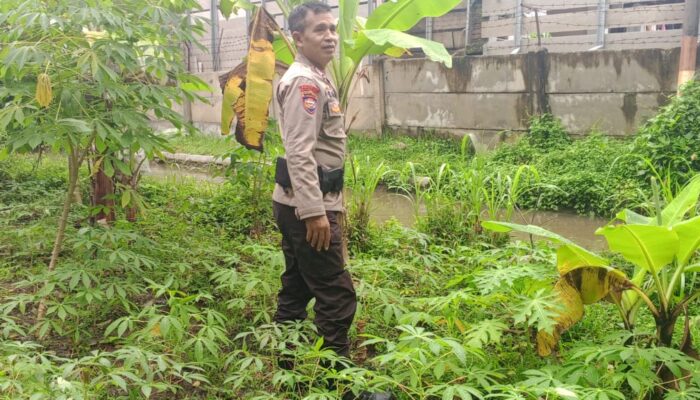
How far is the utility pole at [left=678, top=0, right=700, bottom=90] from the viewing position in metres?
6.07

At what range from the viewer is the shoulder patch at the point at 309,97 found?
245 cm

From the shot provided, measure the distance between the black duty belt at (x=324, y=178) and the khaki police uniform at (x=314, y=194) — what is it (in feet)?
0.09

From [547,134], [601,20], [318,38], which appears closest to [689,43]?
[601,20]

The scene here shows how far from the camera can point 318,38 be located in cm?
262

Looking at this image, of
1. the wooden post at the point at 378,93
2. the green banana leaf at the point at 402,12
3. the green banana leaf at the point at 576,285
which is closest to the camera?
the green banana leaf at the point at 576,285

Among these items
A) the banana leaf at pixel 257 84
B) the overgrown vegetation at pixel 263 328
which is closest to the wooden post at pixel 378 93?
the overgrown vegetation at pixel 263 328

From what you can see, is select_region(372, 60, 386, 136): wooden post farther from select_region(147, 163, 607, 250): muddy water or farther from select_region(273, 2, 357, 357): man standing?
select_region(273, 2, 357, 357): man standing

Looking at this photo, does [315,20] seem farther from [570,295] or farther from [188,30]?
[570,295]

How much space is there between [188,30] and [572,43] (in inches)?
219

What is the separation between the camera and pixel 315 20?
2613 mm

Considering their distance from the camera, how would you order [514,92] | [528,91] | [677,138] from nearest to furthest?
[677,138]
[528,91]
[514,92]

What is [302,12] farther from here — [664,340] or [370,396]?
[664,340]

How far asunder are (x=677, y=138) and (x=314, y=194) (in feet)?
14.1

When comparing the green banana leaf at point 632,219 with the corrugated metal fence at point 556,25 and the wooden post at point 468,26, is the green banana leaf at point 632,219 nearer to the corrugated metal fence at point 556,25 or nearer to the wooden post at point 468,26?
the corrugated metal fence at point 556,25
